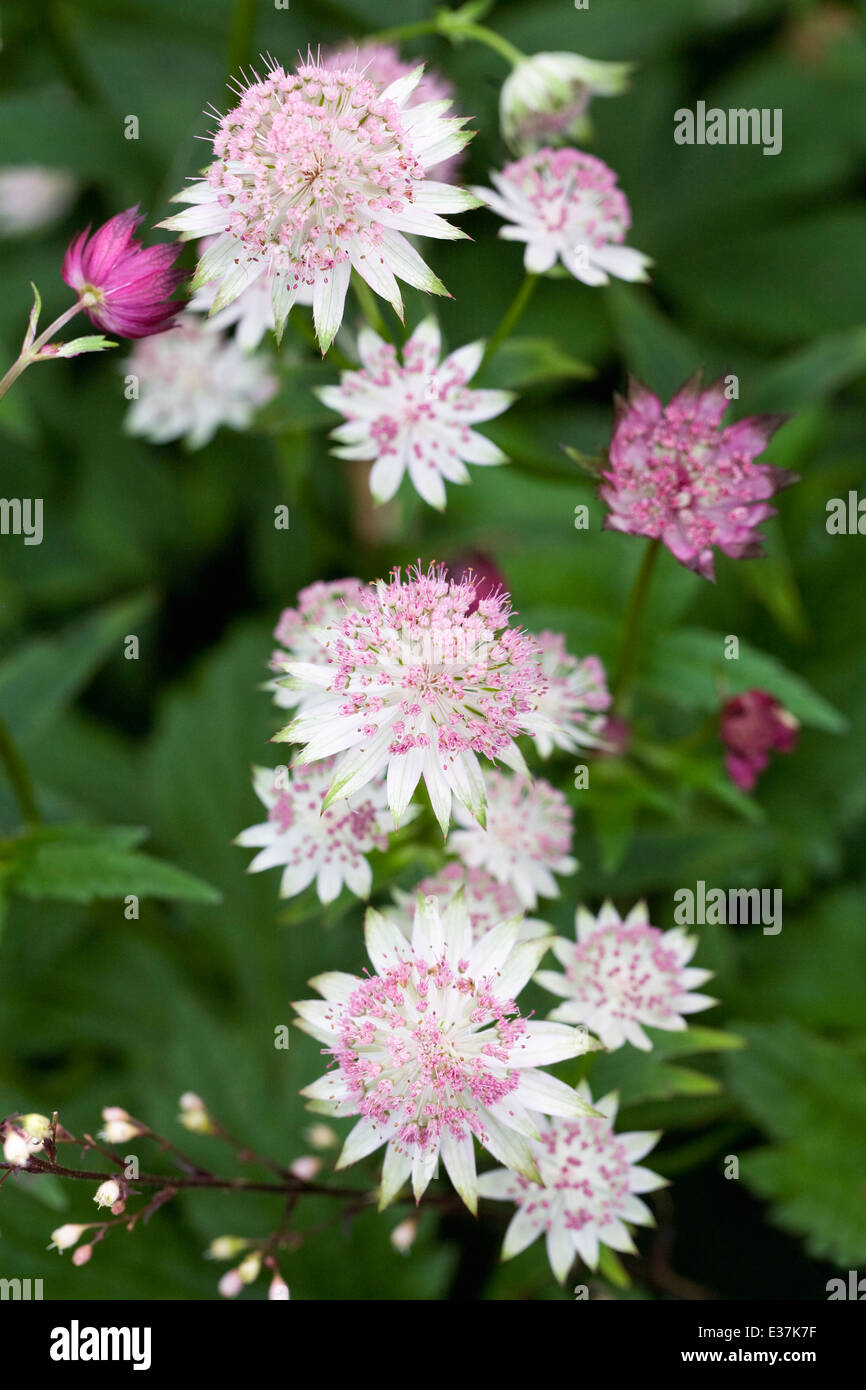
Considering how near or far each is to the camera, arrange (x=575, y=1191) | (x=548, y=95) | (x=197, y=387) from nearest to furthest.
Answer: (x=575, y=1191), (x=548, y=95), (x=197, y=387)

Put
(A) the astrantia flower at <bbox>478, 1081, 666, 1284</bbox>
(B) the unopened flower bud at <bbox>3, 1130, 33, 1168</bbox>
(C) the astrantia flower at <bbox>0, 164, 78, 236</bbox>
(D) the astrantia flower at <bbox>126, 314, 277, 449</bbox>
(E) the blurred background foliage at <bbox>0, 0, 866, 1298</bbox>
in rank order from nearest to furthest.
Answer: (B) the unopened flower bud at <bbox>3, 1130, 33, 1168</bbox>
(A) the astrantia flower at <bbox>478, 1081, 666, 1284</bbox>
(E) the blurred background foliage at <bbox>0, 0, 866, 1298</bbox>
(D) the astrantia flower at <bbox>126, 314, 277, 449</bbox>
(C) the astrantia flower at <bbox>0, 164, 78, 236</bbox>

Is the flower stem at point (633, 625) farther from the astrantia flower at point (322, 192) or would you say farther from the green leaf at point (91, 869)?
the green leaf at point (91, 869)

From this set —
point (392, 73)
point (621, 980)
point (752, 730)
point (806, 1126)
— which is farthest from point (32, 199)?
point (806, 1126)

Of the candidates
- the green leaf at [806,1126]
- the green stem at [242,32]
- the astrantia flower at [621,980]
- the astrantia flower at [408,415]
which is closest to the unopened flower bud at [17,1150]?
the astrantia flower at [621,980]

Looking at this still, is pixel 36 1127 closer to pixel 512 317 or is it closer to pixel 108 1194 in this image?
pixel 108 1194

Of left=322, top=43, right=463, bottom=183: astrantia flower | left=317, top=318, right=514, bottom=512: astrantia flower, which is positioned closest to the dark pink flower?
left=317, top=318, right=514, bottom=512: astrantia flower

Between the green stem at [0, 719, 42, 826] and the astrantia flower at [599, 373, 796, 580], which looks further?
the green stem at [0, 719, 42, 826]

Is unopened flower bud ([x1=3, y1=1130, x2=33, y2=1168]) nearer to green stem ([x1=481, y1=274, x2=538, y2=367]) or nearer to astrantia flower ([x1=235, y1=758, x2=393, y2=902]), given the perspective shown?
astrantia flower ([x1=235, y1=758, x2=393, y2=902])
